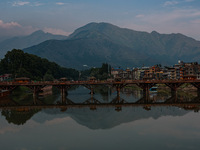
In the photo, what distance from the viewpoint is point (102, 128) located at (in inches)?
1866

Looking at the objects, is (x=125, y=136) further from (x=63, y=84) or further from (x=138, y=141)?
(x=63, y=84)

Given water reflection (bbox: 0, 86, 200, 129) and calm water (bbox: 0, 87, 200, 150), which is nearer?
calm water (bbox: 0, 87, 200, 150)

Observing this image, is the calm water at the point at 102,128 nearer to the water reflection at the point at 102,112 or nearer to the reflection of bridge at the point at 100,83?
the water reflection at the point at 102,112

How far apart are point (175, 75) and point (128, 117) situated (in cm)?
11494

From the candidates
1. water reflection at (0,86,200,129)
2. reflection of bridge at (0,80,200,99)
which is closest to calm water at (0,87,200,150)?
water reflection at (0,86,200,129)

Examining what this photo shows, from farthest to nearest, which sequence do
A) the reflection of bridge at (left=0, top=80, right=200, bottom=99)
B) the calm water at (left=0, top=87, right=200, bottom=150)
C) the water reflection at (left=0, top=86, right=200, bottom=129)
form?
1. the reflection of bridge at (left=0, top=80, right=200, bottom=99)
2. the water reflection at (left=0, top=86, right=200, bottom=129)
3. the calm water at (left=0, top=87, right=200, bottom=150)

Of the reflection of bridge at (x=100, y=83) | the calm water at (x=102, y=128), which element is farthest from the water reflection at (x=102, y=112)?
the reflection of bridge at (x=100, y=83)

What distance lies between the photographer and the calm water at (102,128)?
36.9 meters

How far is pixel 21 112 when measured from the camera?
6322 cm

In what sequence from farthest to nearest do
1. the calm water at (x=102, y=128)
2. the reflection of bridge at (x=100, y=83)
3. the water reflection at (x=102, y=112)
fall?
the reflection of bridge at (x=100, y=83)
the water reflection at (x=102, y=112)
the calm water at (x=102, y=128)

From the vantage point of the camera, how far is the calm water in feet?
121

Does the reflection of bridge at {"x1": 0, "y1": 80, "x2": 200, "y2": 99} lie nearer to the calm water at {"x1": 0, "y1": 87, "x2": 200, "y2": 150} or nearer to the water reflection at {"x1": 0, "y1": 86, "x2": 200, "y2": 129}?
the water reflection at {"x1": 0, "y1": 86, "x2": 200, "y2": 129}

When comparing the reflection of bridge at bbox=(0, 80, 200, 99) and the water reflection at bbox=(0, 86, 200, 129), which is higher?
the reflection of bridge at bbox=(0, 80, 200, 99)

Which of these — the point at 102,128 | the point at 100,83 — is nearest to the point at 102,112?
the point at 102,128
